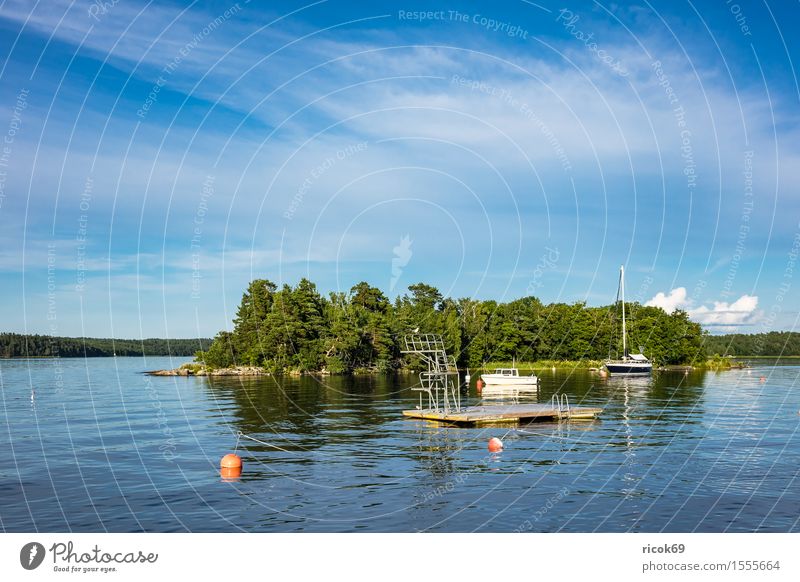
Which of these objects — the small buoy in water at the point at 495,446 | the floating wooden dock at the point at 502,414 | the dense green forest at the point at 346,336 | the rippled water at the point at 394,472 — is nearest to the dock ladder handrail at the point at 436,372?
the floating wooden dock at the point at 502,414

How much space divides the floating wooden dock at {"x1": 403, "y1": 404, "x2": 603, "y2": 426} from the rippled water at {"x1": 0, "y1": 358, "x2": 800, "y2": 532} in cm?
175

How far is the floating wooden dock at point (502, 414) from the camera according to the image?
206ft

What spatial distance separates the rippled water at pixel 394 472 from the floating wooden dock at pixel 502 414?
1749mm

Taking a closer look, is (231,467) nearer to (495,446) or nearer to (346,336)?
(495,446)

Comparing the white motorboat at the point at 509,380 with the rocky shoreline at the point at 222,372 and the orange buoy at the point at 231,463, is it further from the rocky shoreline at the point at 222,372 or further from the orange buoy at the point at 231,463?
the orange buoy at the point at 231,463

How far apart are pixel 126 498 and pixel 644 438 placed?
123 ft

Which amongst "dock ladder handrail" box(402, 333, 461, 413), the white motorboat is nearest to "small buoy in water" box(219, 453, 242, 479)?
"dock ladder handrail" box(402, 333, 461, 413)

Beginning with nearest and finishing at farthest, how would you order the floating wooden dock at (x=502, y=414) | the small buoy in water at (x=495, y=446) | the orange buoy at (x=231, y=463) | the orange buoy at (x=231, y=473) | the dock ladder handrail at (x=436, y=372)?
the orange buoy at (x=231, y=473) → the orange buoy at (x=231, y=463) → the small buoy in water at (x=495, y=446) → the dock ladder handrail at (x=436, y=372) → the floating wooden dock at (x=502, y=414)

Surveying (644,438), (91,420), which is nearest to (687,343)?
(644,438)

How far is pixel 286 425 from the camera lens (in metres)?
65.8

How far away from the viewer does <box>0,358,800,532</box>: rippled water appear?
3158 cm

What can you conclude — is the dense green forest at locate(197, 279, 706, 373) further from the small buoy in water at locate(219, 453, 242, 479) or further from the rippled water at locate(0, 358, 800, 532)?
the small buoy in water at locate(219, 453, 242, 479)
